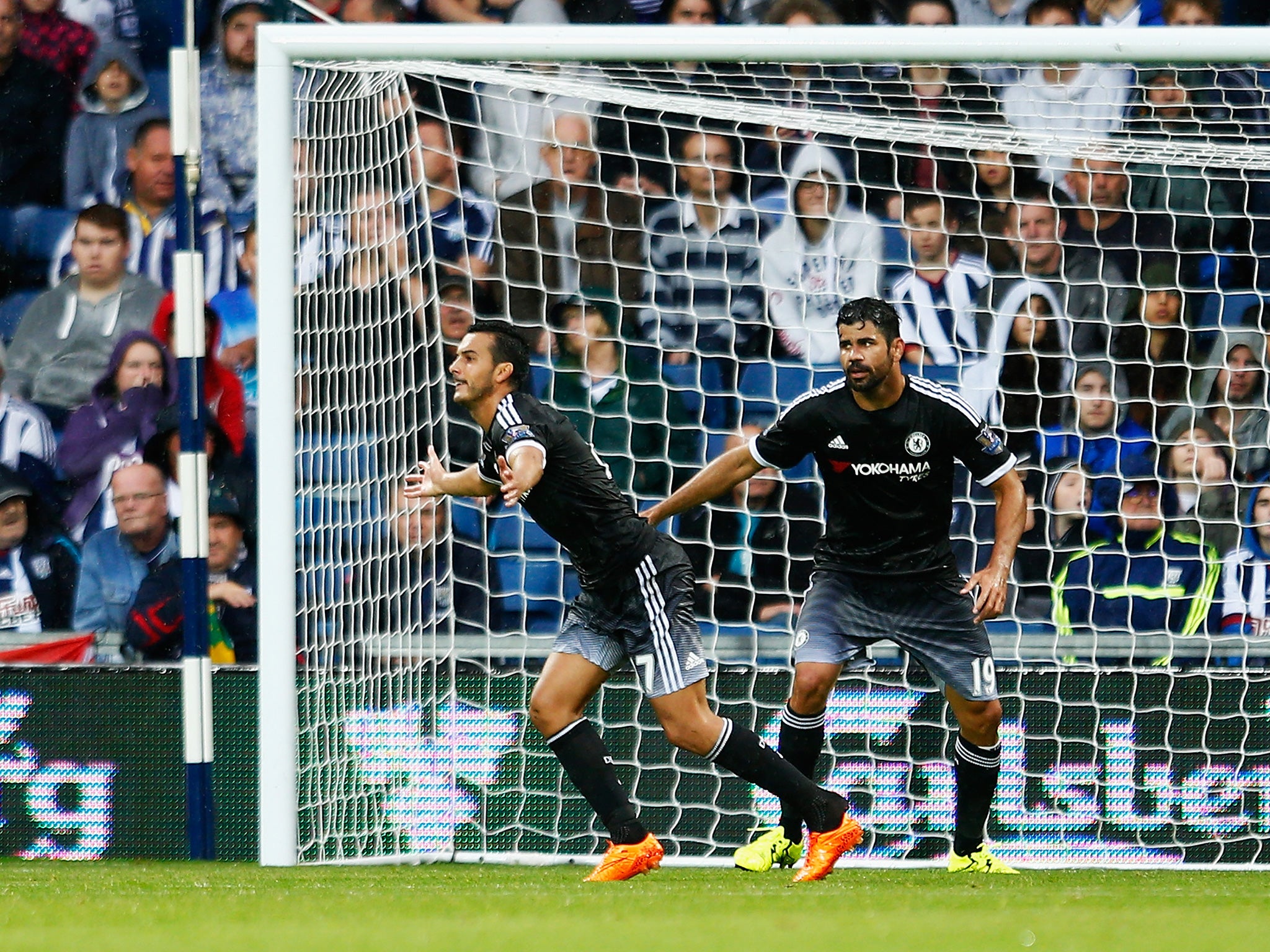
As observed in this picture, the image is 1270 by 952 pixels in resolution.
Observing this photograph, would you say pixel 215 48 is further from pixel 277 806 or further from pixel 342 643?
pixel 277 806

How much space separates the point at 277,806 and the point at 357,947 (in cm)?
228

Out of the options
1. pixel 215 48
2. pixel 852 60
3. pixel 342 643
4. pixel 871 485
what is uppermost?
pixel 215 48

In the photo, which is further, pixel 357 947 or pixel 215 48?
pixel 215 48

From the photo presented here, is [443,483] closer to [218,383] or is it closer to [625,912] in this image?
[625,912]

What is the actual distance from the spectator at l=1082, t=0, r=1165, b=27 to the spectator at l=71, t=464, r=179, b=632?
496 centimetres

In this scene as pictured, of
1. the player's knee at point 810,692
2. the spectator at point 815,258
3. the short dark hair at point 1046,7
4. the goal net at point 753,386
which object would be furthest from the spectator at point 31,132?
the player's knee at point 810,692

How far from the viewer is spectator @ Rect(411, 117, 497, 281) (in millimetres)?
6988

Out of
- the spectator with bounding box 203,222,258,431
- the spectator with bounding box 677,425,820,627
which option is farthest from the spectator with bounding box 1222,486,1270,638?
the spectator with bounding box 203,222,258,431

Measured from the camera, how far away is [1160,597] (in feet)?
22.2

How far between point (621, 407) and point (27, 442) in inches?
110

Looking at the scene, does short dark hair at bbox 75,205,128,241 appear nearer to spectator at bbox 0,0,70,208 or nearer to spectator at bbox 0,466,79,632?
spectator at bbox 0,0,70,208

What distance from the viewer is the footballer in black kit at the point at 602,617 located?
477cm

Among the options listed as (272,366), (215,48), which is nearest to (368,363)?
(272,366)

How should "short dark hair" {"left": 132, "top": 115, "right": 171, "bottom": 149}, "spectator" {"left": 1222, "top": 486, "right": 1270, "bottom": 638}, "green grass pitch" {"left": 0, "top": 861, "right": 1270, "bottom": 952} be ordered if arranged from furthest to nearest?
"short dark hair" {"left": 132, "top": 115, "right": 171, "bottom": 149}, "spectator" {"left": 1222, "top": 486, "right": 1270, "bottom": 638}, "green grass pitch" {"left": 0, "top": 861, "right": 1270, "bottom": 952}
